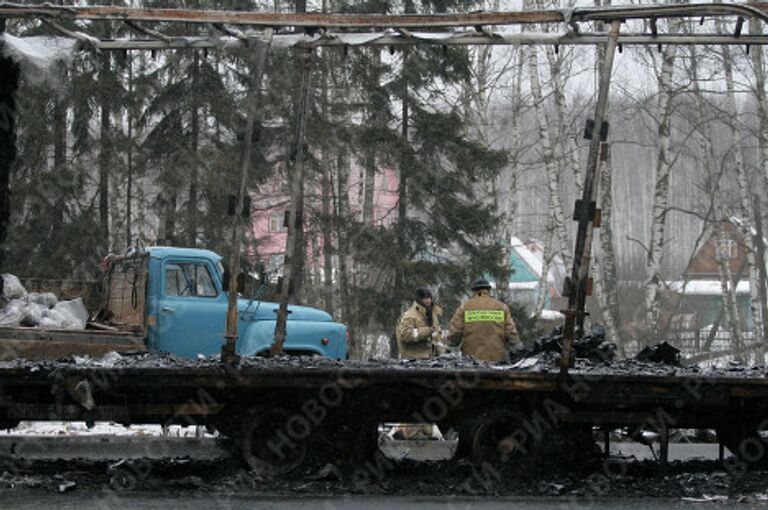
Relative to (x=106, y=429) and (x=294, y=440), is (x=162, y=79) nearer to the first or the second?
(x=106, y=429)

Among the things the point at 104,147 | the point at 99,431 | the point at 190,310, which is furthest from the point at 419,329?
the point at 104,147

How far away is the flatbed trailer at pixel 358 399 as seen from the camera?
403 inches

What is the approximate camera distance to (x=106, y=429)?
1641cm

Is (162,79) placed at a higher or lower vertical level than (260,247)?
higher

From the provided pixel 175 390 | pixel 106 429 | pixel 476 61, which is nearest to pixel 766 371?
pixel 175 390

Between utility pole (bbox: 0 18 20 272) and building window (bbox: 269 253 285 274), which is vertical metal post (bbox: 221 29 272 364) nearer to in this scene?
utility pole (bbox: 0 18 20 272)

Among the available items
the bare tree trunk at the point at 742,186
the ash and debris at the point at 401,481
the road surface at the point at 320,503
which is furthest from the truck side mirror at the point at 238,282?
the bare tree trunk at the point at 742,186

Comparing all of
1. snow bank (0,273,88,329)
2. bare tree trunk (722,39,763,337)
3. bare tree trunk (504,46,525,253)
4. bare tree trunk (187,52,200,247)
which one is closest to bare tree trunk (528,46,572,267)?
bare tree trunk (504,46,525,253)

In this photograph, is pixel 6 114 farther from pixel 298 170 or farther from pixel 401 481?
pixel 401 481

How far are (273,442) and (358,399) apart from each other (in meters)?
0.91

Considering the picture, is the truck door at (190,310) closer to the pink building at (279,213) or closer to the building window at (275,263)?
the pink building at (279,213)

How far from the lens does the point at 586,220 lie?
395 inches

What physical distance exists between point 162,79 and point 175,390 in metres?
18.6

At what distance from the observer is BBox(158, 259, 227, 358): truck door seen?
14930 mm
